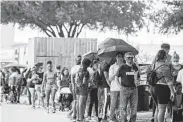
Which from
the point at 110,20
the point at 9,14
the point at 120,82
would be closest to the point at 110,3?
the point at 110,20

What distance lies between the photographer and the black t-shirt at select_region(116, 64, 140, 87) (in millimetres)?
12289

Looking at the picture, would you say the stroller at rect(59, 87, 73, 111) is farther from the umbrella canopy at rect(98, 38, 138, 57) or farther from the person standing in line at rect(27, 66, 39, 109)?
the umbrella canopy at rect(98, 38, 138, 57)

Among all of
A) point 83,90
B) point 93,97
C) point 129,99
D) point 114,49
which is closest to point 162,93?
point 129,99

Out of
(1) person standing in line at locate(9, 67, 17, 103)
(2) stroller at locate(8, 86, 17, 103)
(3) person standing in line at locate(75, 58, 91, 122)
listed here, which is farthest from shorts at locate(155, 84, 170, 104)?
(2) stroller at locate(8, 86, 17, 103)

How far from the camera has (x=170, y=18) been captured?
26.7 meters

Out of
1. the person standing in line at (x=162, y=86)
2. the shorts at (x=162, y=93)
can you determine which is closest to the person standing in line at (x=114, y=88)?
the person standing in line at (x=162, y=86)

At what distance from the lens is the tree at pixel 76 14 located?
35500 mm

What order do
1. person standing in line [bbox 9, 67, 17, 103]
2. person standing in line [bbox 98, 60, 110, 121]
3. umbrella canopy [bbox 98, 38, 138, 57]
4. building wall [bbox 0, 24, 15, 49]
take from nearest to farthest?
person standing in line [bbox 98, 60, 110, 121] → umbrella canopy [bbox 98, 38, 138, 57] → person standing in line [bbox 9, 67, 17, 103] → building wall [bbox 0, 24, 15, 49]

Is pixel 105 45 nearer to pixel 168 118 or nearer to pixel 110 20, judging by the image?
pixel 168 118

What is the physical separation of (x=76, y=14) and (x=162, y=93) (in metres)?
24.5

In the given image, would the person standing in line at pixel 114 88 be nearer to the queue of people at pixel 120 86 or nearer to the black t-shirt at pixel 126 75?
the queue of people at pixel 120 86

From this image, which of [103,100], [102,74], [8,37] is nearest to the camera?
[102,74]

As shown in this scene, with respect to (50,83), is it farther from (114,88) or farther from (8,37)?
(8,37)

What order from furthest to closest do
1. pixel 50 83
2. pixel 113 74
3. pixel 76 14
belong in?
pixel 76 14
pixel 50 83
pixel 113 74
